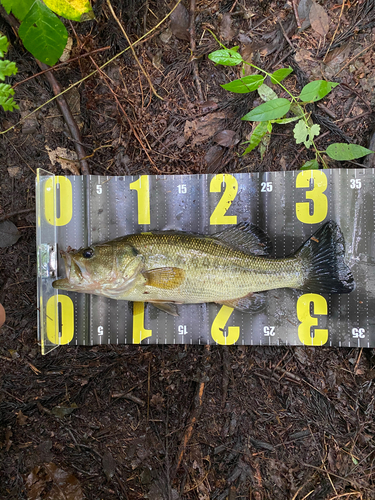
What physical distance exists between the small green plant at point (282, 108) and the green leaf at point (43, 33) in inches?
64.4

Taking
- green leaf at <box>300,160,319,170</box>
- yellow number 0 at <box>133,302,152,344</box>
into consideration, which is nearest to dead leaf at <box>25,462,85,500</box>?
yellow number 0 at <box>133,302,152,344</box>

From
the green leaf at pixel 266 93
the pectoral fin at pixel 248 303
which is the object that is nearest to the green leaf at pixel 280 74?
the green leaf at pixel 266 93

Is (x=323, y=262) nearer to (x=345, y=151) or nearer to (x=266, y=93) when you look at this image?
(x=345, y=151)

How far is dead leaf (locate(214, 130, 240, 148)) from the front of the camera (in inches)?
156

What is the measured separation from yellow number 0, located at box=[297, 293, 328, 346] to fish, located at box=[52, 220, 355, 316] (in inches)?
7.7

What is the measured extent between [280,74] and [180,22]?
4.52ft

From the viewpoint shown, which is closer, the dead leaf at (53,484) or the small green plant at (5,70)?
the small green plant at (5,70)

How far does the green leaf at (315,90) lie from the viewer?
144 inches

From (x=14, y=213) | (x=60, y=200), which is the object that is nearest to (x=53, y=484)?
(x=14, y=213)

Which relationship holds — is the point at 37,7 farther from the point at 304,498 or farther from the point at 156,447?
the point at 304,498

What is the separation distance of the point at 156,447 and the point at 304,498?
1.75 metres

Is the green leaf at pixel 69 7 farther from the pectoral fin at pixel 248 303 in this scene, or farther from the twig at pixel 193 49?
the pectoral fin at pixel 248 303

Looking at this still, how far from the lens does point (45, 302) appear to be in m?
4.02

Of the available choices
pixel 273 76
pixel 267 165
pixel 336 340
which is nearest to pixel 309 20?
pixel 273 76
